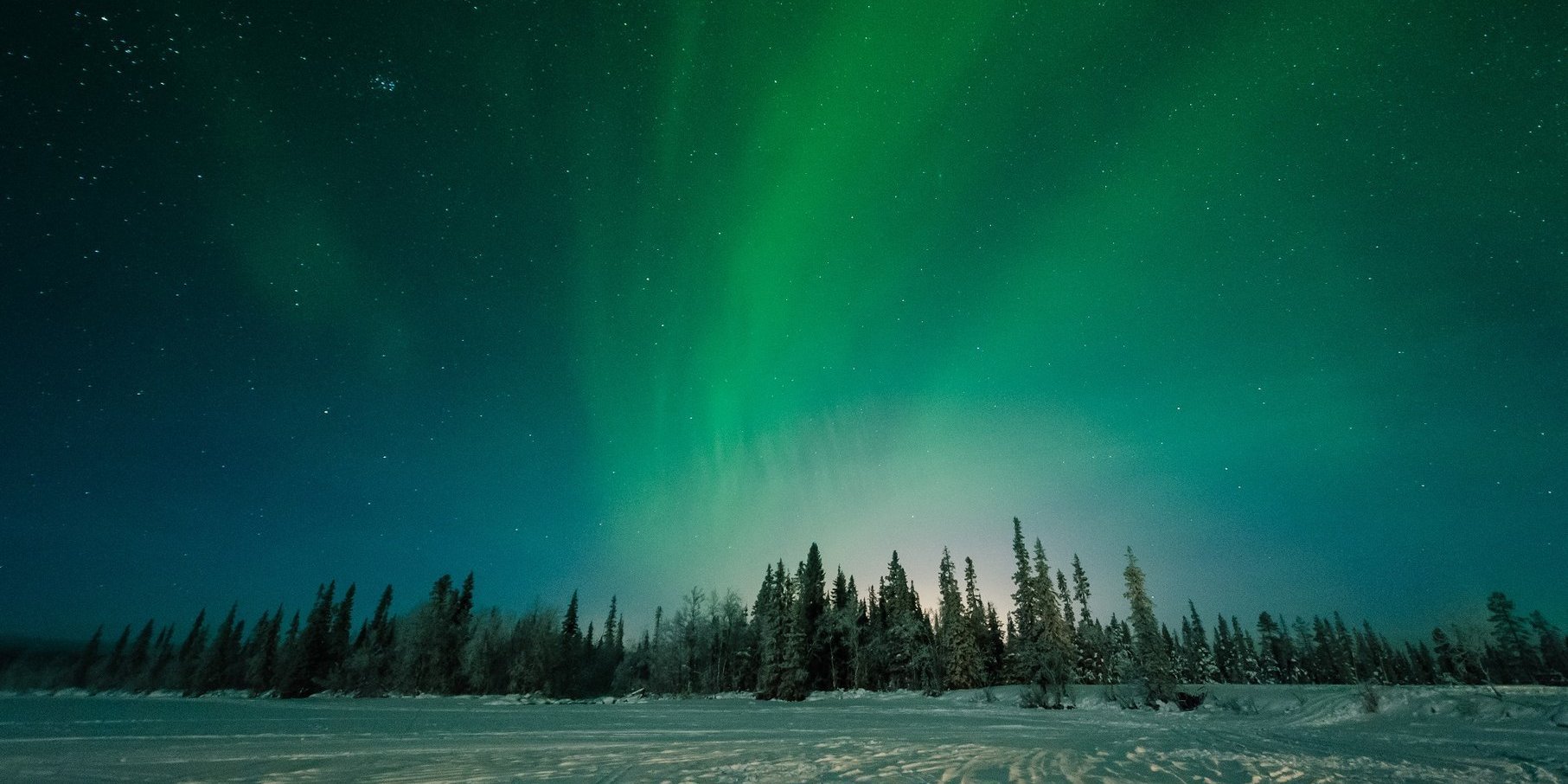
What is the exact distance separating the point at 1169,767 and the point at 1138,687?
1702 inches

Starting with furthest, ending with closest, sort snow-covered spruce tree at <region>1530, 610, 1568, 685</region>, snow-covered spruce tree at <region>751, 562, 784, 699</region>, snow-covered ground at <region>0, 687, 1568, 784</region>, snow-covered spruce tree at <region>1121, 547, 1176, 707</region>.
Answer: snow-covered spruce tree at <region>1530, 610, 1568, 685</region>
snow-covered spruce tree at <region>751, 562, 784, 699</region>
snow-covered spruce tree at <region>1121, 547, 1176, 707</region>
snow-covered ground at <region>0, 687, 1568, 784</region>

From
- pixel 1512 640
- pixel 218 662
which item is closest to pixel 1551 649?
pixel 1512 640

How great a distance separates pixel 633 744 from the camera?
14.0 metres

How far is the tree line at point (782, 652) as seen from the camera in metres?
57.8

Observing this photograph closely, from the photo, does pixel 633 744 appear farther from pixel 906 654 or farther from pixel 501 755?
pixel 906 654

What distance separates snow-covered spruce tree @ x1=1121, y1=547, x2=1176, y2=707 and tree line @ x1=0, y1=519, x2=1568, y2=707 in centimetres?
12

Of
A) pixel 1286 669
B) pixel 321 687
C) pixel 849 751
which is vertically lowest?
pixel 1286 669

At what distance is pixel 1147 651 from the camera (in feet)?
151

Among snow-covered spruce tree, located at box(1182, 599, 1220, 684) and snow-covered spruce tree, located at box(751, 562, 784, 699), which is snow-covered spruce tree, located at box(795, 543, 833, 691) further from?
snow-covered spruce tree, located at box(1182, 599, 1220, 684)

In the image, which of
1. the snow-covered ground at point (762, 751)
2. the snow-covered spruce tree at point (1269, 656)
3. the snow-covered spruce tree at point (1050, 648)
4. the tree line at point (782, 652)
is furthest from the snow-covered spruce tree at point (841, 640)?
the snow-covered spruce tree at point (1269, 656)

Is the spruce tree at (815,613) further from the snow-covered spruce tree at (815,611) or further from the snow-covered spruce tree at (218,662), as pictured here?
the snow-covered spruce tree at (218,662)

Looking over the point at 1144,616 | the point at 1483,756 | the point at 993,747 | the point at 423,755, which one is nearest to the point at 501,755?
the point at 423,755

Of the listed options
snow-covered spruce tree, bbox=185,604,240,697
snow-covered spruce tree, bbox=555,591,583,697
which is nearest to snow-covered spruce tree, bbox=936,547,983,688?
snow-covered spruce tree, bbox=555,591,583,697

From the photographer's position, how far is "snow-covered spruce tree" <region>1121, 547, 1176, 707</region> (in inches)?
1742
